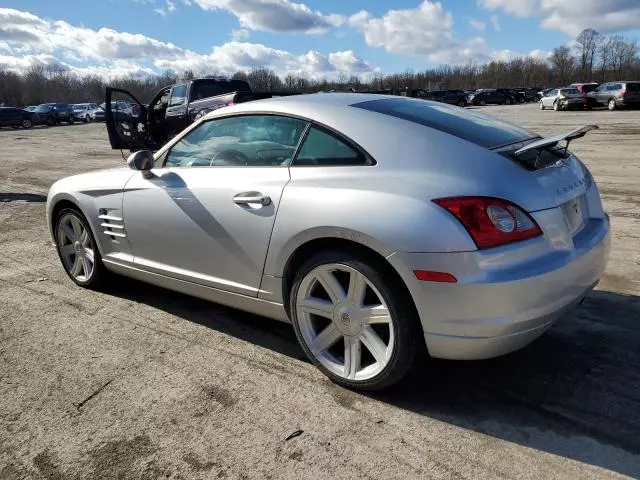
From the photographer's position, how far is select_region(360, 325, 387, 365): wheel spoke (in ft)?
9.03

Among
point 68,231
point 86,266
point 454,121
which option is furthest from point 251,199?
point 68,231

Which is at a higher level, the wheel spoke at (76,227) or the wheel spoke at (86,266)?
the wheel spoke at (76,227)

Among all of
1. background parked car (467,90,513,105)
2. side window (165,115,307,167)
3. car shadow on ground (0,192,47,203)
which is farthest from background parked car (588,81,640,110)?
side window (165,115,307,167)

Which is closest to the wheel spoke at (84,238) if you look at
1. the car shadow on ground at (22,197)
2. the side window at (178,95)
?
the car shadow on ground at (22,197)

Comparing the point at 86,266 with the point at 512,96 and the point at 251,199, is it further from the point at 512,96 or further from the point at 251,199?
the point at 512,96

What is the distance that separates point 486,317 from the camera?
7.95 ft

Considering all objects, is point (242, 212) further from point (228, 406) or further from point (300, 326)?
point (228, 406)

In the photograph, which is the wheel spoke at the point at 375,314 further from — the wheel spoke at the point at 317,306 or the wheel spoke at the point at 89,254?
the wheel spoke at the point at 89,254

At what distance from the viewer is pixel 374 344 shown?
2777mm

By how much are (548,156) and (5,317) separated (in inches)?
154

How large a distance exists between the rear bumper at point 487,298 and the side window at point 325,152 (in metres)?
0.62

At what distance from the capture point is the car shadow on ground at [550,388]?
2494 mm

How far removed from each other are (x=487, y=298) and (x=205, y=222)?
5.77ft

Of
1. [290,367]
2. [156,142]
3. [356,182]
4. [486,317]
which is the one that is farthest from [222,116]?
[156,142]
